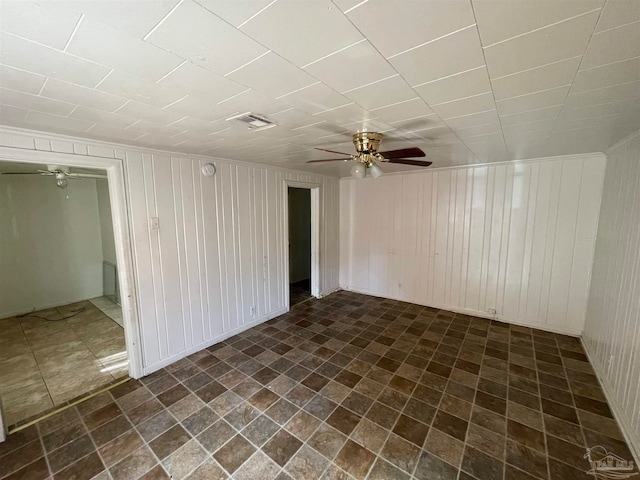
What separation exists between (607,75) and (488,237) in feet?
9.77

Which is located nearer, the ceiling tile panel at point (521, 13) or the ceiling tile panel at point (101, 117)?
the ceiling tile panel at point (521, 13)

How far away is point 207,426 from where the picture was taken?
2.07 meters

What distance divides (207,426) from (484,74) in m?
2.97

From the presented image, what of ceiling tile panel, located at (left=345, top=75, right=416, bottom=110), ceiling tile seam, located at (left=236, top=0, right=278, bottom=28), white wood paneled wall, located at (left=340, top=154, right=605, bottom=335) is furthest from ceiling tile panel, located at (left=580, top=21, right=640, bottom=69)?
white wood paneled wall, located at (left=340, top=154, right=605, bottom=335)

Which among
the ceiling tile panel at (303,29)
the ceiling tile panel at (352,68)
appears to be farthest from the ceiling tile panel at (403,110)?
the ceiling tile panel at (303,29)

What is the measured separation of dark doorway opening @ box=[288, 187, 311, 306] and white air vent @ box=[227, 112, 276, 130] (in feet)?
12.8

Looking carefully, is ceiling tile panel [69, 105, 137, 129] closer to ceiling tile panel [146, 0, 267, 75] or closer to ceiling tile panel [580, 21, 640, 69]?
ceiling tile panel [146, 0, 267, 75]

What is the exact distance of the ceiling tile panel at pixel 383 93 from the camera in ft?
4.47

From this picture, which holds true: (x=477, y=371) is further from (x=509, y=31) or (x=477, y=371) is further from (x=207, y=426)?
(x=509, y=31)

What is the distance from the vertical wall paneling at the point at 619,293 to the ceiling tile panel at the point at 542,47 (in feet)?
6.60

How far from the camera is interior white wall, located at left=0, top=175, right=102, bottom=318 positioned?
421 cm

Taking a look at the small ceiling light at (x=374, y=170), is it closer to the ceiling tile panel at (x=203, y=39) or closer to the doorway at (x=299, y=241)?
the ceiling tile panel at (x=203, y=39)

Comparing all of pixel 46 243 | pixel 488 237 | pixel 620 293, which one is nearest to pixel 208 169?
pixel 46 243

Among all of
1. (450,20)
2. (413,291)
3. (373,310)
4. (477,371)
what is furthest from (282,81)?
(413,291)
